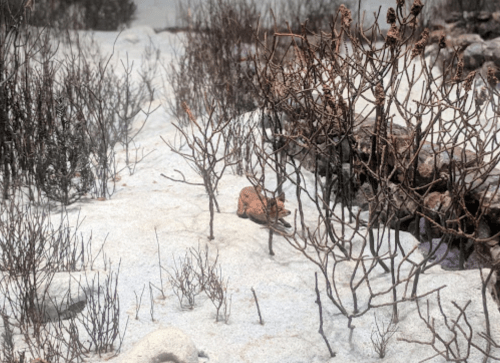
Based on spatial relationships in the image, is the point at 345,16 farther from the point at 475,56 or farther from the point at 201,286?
the point at 475,56

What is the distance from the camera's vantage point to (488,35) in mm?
8797

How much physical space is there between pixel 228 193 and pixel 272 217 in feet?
2.31

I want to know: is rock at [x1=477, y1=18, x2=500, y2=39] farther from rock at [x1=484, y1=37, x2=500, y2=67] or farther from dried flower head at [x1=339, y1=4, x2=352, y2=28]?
dried flower head at [x1=339, y1=4, x2=352, y2=28]

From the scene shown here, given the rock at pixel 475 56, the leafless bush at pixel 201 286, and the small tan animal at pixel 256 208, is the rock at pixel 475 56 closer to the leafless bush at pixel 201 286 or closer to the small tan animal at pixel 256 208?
the small tan animal at pixel 256 208

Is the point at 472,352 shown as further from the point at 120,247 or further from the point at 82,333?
the point at 120,247

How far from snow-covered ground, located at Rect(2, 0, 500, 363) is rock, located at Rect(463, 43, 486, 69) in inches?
172

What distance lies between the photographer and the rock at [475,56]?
Result: 7.53 m

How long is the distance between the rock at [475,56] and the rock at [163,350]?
6456 mm

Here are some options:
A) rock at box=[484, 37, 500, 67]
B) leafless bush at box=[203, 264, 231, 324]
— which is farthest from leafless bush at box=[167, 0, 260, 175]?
rock at box=[484, 37, 500, 67]

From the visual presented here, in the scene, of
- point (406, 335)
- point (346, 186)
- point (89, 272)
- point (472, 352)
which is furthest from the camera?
point (346, 186)

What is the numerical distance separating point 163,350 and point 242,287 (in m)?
0.85

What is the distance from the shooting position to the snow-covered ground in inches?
103

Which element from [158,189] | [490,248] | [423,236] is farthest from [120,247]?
[490,248]

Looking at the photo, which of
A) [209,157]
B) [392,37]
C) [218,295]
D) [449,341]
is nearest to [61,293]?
[218,295]
